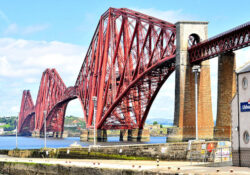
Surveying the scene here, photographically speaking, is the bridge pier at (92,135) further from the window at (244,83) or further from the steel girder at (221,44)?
the window at (244,83)

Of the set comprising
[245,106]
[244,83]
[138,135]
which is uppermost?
[244,83]

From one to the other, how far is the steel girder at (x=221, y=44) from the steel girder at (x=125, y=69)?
14347 mm

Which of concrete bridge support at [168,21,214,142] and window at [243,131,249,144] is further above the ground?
concrete bridge support at [168,21,214,142]

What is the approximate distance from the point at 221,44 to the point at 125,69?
41425mm

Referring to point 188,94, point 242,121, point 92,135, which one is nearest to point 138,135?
point 92,135

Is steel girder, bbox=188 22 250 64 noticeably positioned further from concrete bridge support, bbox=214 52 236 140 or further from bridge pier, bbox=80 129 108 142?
bridge pier, bbox=80 129 108 142

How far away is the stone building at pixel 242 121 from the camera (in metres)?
27.3

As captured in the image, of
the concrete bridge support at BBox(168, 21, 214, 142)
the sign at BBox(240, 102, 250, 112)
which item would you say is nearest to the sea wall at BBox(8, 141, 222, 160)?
the sign at BBox(240, 102, 250, 112)

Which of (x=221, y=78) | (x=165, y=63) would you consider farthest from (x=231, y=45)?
(x=165, y=63)

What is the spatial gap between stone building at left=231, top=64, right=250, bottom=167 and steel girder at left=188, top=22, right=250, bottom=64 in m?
40.2

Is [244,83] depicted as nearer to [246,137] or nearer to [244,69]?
[244,69]

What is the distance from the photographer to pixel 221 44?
73562mm

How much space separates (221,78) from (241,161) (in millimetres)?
42588

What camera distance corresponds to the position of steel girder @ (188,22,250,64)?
67.8 m
